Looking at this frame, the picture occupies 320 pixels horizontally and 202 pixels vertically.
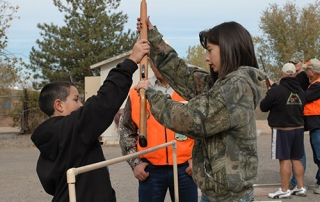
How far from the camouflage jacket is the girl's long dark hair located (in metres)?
0.07

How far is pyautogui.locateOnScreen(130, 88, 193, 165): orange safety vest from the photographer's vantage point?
364 centimetres

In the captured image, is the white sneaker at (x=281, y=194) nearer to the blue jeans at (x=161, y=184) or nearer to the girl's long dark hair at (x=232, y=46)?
the blue jeans at (x=161, y=184)

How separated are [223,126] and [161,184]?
4.98 ft

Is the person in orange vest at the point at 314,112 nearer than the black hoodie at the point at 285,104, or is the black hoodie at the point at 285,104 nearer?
the black hoodie at the point at 285,104

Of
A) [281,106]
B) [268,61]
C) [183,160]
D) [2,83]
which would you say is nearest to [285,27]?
[268,61]

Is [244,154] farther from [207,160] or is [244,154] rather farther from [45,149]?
[45,149]

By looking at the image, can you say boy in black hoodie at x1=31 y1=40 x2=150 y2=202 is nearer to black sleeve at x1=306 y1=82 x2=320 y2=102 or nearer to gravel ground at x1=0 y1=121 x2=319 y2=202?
gravel ground at x1=0 y1=121 x2=319 y2=202

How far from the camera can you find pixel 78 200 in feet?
8.05

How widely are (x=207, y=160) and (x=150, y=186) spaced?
1.28 meters

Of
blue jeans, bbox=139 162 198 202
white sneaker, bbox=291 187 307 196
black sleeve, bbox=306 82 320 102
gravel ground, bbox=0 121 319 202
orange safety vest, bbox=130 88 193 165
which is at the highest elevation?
black sleeve, bbox=306 82 320 102

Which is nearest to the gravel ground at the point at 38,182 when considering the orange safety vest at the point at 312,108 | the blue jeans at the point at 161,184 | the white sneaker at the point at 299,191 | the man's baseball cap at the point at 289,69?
the white sneaker at the point at 299,191

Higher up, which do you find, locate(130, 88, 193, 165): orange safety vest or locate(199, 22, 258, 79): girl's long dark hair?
locate(199, 22, 258, 79): girl's long dark hair

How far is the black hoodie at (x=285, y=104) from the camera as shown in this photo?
676 centimetres

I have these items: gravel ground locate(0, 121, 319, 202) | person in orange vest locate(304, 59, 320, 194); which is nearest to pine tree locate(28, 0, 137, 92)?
gravel ground locate(0, 121, 319, 202)
